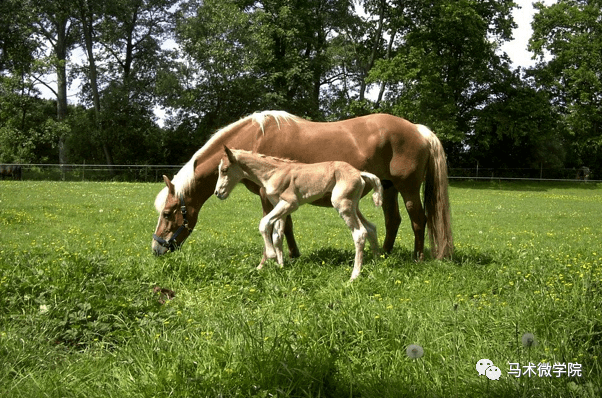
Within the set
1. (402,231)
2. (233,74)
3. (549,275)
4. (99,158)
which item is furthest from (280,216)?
(99,158)

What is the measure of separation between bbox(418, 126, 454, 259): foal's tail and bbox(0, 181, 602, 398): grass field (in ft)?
1.15

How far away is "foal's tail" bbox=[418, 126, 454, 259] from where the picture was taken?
7.25 meters

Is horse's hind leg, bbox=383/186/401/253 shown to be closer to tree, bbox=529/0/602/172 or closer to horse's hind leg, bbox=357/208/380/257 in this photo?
horse's hind leg, bbox=357/208/380/257

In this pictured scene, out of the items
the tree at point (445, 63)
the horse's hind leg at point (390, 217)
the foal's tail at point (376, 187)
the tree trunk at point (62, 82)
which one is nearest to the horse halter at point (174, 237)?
the foal's tail at point (376, 187)

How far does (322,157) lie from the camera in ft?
22.9

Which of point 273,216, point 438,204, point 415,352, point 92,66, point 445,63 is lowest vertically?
point 415,352

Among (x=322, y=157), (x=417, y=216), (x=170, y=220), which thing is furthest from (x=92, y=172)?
(x=417, y=216)

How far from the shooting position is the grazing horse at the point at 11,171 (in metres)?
31.2

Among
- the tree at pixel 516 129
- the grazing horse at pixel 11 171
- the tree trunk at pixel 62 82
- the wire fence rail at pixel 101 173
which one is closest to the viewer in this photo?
the grazing horse at pixel 11 171

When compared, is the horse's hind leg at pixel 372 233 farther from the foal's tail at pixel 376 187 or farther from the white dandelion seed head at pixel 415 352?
the white dandelion seed head at pixel 415 352

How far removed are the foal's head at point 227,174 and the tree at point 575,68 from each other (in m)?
40.8

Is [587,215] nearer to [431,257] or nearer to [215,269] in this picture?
[431,257]

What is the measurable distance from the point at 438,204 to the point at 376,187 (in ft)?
5.67

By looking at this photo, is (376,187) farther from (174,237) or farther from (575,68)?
(575,68)
